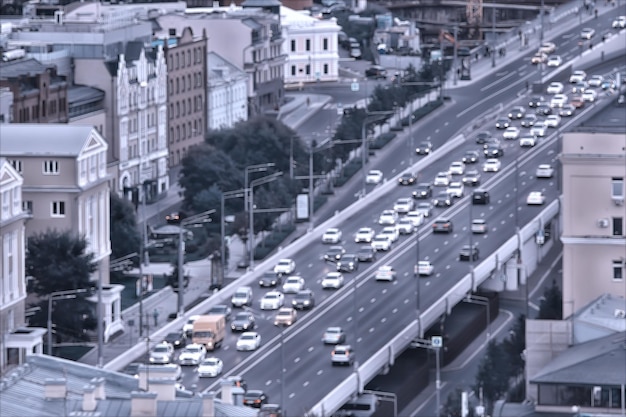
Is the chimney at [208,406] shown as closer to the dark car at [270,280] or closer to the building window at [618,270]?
the building window at [618,270]

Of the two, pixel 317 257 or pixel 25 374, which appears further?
pixel 317 257

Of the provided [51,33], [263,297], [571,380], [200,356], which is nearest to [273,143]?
[51,33]

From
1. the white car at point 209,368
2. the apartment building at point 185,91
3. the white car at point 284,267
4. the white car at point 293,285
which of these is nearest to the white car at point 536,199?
the white car at point 284,267

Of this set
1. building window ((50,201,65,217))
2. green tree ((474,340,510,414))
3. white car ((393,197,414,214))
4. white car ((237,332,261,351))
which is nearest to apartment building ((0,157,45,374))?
building window ((50,201,65,217))

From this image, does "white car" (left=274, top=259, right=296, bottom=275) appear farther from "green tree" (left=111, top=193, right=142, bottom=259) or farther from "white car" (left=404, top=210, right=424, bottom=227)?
"white car" (left=404, top=210, right=424, bottom=227)

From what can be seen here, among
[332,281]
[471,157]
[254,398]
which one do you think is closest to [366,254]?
[332,281]

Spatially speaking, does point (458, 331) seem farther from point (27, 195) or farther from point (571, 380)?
point (571, 380)
